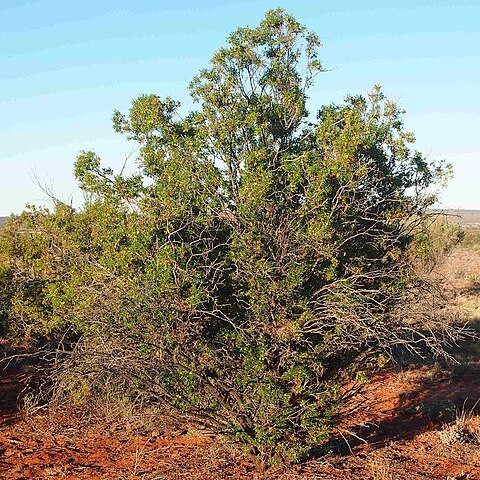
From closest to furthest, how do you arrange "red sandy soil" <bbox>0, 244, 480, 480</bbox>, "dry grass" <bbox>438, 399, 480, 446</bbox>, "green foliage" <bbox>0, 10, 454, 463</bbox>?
"green foliage" <bbox>0, 10, 454, 463</bbox> → "red sandy soil" <bbox>0, 244, 480, 480</bbox> → "dry grass" <bbox>438, 399, 480, 446</bbox>

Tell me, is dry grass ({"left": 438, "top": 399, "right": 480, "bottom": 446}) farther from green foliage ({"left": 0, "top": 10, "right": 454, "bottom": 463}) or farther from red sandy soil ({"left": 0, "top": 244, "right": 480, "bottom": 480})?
green foliage ({"left": 0, "top": 10, "right": 454, "bottom": 463})

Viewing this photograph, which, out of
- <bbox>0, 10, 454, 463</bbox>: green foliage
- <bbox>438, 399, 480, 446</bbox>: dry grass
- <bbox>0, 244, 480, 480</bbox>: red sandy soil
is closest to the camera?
<bbox>0, 10, 454, 463</bbox>: green foliage

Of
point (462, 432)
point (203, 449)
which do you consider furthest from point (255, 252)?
point (462, 432)

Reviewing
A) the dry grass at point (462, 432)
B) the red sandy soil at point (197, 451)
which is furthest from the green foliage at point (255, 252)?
the dry grass at point (462, 432)

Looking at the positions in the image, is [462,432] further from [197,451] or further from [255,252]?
[255,252]

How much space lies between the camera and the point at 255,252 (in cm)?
813

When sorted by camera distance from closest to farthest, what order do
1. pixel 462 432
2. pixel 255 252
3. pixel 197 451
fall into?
pixel 255 252 → pixel 197 451 → pixel 462 432

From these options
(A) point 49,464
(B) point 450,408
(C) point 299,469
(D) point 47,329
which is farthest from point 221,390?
(B) point 450,408

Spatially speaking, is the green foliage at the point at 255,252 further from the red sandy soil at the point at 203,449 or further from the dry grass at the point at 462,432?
the dry grass at the point at 462,432

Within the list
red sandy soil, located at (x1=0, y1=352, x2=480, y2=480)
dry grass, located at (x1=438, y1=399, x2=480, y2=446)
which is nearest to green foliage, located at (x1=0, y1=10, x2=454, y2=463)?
red sandy soil, located at (x1=0, y1=352, x2=480, y2=480)

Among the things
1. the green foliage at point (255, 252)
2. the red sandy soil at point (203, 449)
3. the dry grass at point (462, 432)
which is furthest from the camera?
the dry grass at point (462, 432)

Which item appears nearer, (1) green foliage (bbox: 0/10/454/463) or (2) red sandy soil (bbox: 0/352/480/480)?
(1) green foliage (bbox: 0/10/454/463)

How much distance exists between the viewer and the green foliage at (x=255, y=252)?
7980 millimetres

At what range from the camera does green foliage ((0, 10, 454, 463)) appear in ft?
26.2
